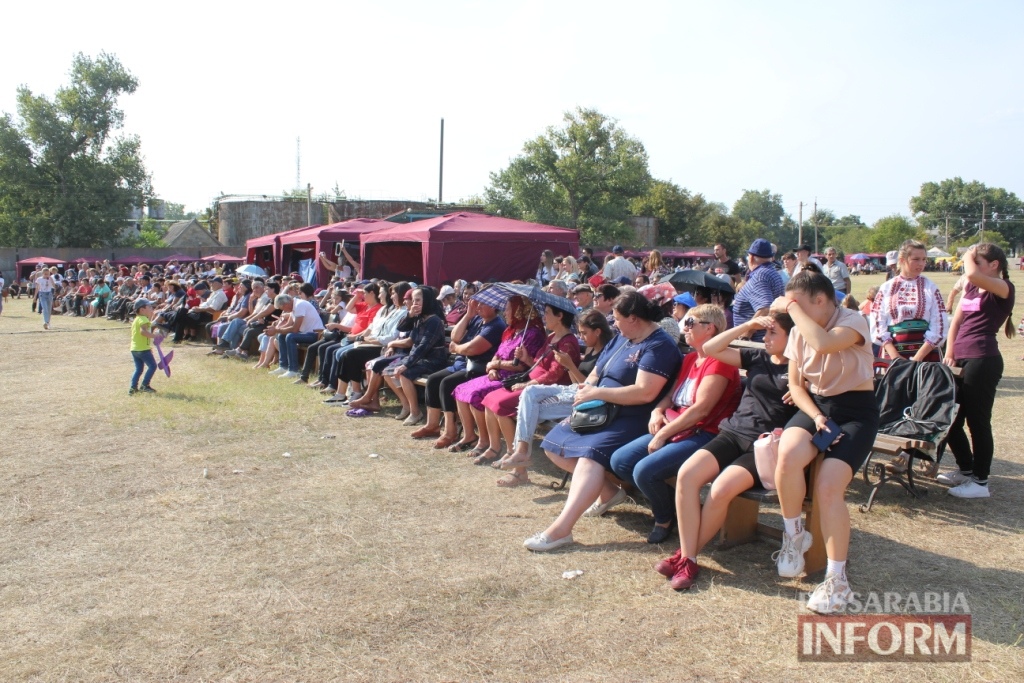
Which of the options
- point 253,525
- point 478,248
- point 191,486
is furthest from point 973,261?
point 478,248

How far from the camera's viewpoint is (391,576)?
13.3 feet

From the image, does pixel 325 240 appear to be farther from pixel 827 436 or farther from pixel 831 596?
pixel 831 596

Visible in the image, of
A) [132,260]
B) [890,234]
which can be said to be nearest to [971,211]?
[890,234]

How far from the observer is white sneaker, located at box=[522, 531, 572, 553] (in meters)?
4.35

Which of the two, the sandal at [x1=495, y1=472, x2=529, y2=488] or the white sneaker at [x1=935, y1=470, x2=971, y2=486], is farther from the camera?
the sandal at [x1=495, y1=472, x2=529, y2=488]

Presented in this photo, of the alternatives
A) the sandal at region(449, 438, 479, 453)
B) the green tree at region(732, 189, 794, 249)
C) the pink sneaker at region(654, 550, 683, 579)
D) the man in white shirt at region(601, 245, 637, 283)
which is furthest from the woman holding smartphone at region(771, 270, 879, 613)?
the green tree at region(732, 189, 794, 249)

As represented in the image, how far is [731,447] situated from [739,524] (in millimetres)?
540

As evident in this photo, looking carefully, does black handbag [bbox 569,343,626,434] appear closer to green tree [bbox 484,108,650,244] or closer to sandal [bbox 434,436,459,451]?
sandal [bbox 434,436,459,451]

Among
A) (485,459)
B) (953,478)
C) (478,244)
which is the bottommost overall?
(485,459)

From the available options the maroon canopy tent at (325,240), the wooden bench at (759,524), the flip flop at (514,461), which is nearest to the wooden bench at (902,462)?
the wooden bench at (759,524)

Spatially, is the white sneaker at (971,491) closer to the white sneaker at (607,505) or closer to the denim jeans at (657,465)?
the denim jeans at (657,465)

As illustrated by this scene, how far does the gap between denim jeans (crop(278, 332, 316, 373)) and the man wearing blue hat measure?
6.14 m

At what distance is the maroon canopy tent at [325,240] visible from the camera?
62.6 ft

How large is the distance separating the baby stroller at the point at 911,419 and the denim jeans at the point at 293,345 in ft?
25.1
